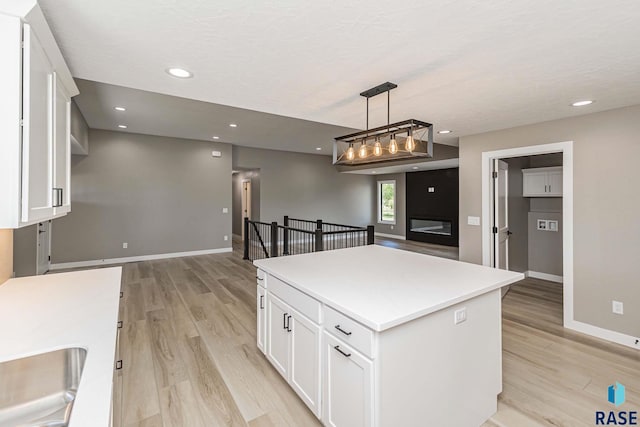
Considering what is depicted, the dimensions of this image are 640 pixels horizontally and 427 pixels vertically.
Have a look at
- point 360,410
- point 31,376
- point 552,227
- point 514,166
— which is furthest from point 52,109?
point 552,227

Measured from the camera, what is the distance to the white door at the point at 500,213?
4.14m

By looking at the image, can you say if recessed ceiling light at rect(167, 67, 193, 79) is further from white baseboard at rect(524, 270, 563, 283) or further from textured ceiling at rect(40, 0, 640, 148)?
white baseboard at rect(524, 270, 563, 283)

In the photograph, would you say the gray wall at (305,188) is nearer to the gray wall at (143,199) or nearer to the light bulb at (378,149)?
the gray wall at (143,199)

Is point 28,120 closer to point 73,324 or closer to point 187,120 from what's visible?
point 73,324

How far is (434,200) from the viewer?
9.05 m

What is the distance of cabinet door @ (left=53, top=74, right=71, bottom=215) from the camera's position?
64.6 inches

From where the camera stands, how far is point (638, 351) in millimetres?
2793

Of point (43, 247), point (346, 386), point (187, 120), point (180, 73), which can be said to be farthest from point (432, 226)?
point (43, 247)

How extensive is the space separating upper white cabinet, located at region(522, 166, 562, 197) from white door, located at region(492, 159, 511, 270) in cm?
83

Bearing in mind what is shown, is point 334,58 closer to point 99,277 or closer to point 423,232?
point 99,277

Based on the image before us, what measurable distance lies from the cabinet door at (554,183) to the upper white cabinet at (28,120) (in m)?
6.00

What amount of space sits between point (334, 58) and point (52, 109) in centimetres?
165

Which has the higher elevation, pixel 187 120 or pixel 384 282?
pixel 187 120

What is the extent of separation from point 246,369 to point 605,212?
3926 mm
